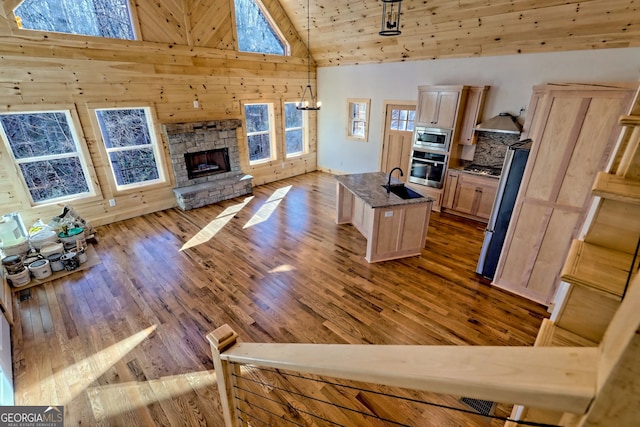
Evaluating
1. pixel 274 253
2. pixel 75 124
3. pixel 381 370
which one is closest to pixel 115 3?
pixel 75 124

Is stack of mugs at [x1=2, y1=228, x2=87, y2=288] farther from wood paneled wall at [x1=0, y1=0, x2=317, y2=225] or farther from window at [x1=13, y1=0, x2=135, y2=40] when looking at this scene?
window at [x1=13, y1=0, x2=135, y2=40]

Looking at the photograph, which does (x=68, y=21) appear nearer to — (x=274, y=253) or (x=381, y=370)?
(x=274, y=253)

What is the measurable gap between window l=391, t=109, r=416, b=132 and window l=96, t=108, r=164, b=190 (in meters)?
5.21

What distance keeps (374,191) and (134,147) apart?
14.9 feet

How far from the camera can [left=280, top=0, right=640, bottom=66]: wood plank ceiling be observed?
3.72 metres

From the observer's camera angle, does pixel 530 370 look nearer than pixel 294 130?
Yes

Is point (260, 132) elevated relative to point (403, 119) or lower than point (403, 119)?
lower

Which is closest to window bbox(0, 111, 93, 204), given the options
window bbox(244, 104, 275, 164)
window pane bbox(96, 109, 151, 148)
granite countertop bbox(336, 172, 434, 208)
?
window pane bbox(96, 109, 151, 148)

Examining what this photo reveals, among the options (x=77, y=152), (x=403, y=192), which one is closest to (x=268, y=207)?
(x=403, y=192)

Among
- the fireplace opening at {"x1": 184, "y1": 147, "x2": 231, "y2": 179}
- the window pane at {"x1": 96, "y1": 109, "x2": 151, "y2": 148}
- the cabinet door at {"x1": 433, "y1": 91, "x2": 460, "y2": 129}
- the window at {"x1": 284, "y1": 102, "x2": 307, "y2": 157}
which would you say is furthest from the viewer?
the window at {"x1": 284, "y1": 102, "x2": 307, "y2": 157}

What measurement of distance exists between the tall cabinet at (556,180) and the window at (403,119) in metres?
3.64

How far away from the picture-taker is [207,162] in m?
6.38

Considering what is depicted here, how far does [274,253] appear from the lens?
438cm

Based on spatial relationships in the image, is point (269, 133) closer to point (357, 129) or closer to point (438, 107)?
point (357, 129)
